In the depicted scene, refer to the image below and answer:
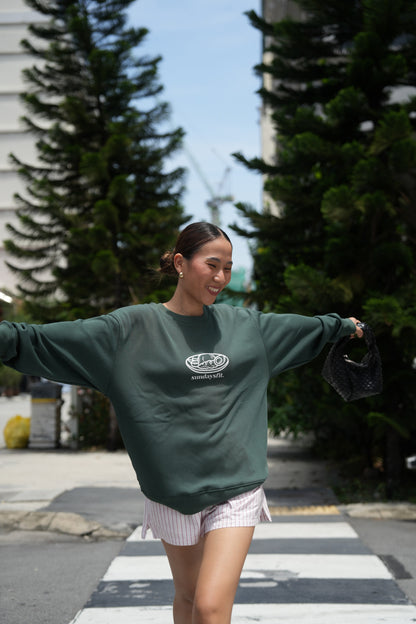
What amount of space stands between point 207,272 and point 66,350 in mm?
605

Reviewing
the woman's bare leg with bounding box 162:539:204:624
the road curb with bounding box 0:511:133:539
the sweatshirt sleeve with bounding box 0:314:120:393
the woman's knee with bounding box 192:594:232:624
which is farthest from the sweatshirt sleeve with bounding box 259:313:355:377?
the road curb with bounding box 0:511:133:539

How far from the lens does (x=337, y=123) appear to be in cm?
884

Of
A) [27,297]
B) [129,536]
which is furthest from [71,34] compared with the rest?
[129,536]

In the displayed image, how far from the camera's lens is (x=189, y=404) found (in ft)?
9.26

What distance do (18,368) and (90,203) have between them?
13566 mm

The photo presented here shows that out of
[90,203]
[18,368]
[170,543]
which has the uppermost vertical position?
[90,203]

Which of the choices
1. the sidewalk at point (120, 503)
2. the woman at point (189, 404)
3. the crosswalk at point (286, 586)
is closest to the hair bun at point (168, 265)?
the woman at point (189, 404)

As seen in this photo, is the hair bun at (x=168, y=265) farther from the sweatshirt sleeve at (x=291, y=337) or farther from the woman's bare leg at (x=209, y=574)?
the woman's bare leg at (x=209, y=574)

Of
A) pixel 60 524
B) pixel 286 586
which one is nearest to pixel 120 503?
pixel 60 524

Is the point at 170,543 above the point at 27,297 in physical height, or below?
below

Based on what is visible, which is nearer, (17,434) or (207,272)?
(207,272)

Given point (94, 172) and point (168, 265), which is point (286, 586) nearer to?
point (168, 265)

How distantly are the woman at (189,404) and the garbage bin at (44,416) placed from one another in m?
12.6

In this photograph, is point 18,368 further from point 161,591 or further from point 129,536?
point 129,536
